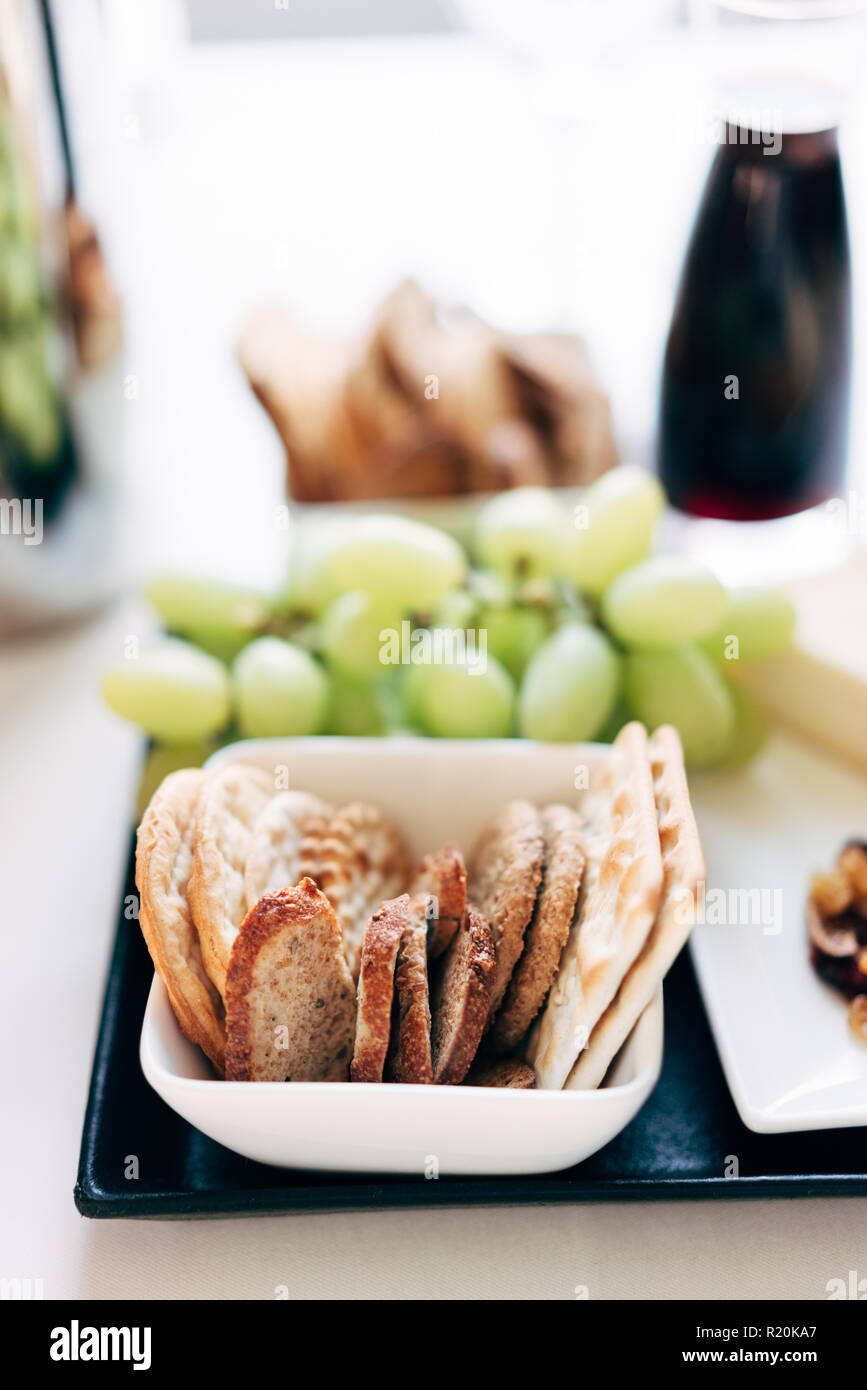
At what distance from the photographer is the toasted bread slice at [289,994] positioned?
0.46m

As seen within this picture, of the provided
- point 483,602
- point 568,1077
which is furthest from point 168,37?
point 568,1077

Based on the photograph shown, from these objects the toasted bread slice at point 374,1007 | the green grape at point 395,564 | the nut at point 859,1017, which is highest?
the green grape at point 395,564

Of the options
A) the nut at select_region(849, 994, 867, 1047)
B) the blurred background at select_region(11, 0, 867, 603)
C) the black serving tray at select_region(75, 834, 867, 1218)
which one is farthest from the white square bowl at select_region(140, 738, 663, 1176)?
the blurred background at select_region(11, 0, 867, 603)

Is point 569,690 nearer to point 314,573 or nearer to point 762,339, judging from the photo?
point 314,573

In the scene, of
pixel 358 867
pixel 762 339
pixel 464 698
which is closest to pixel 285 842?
pixel 358 867

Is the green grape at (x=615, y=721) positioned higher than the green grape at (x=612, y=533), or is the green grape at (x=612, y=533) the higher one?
the green grape at (x=612, y=533)

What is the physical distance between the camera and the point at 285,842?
556 mm

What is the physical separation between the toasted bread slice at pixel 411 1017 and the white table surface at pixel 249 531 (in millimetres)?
83

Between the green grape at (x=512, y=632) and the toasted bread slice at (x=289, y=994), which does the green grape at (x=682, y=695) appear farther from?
the toasted bread slice at (x=289, y=994)

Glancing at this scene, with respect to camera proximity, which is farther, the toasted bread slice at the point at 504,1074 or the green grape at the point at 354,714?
the green grape at the point at 354,714

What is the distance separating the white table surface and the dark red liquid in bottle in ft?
0.39

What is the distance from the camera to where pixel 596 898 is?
504mm

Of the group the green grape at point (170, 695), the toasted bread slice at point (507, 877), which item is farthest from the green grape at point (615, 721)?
the green grape at point (170, 695)

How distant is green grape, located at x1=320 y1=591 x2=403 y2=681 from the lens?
2.19 feet
